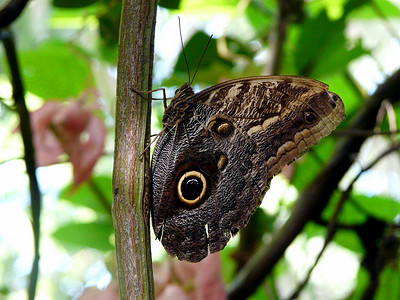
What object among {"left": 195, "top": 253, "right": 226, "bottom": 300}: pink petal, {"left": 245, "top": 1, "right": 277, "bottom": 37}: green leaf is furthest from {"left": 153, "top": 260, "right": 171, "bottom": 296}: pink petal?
{"left": 245, "top": 1, "right": 277, "bottom": 37}: green leaf

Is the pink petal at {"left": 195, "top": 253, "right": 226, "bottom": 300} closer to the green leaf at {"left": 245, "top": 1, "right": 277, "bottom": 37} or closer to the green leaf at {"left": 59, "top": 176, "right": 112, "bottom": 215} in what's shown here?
the green leaf at {"left": 59, "top": 176, "right": 112, "bottom": 215}

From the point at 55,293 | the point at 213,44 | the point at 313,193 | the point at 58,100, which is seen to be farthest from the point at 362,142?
the point at 55,293

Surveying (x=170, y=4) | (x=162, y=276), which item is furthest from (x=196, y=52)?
(x=162, y=276)

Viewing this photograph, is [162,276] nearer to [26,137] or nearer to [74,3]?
[26,137]

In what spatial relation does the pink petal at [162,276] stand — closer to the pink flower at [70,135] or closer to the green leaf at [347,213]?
the pink flower at [70,135]

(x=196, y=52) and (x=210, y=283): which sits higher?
(x=196, y=52)
